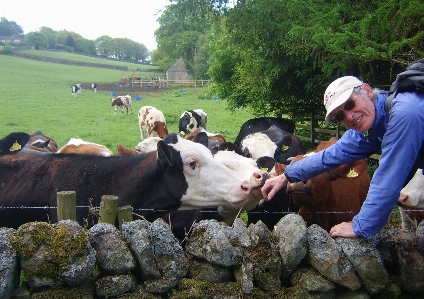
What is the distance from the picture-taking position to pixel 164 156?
4.55 meters

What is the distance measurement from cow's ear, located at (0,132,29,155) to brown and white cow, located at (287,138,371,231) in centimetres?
340

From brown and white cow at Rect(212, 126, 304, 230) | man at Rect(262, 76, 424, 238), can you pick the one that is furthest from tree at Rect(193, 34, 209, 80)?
man at Rect(262, 76, 424, 238)

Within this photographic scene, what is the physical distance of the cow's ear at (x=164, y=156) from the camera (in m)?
4.54

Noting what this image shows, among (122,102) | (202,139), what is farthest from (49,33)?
(202,139)

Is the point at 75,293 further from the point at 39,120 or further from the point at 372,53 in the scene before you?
the point at 39,120

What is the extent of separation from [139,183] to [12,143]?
1998mm

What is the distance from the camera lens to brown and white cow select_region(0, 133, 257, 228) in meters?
4.64

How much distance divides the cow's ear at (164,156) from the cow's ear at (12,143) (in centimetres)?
206

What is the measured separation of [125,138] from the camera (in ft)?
59.0

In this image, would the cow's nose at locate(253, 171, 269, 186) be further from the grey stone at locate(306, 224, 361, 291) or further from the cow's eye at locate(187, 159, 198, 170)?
the grey stone at locate(306, 224, 361, 291)

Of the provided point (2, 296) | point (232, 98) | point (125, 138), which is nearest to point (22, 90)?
point (125, 138)

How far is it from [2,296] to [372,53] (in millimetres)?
5543

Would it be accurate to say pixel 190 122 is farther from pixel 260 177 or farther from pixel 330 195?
pixel 260 177

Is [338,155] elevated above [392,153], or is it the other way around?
[392,153]
